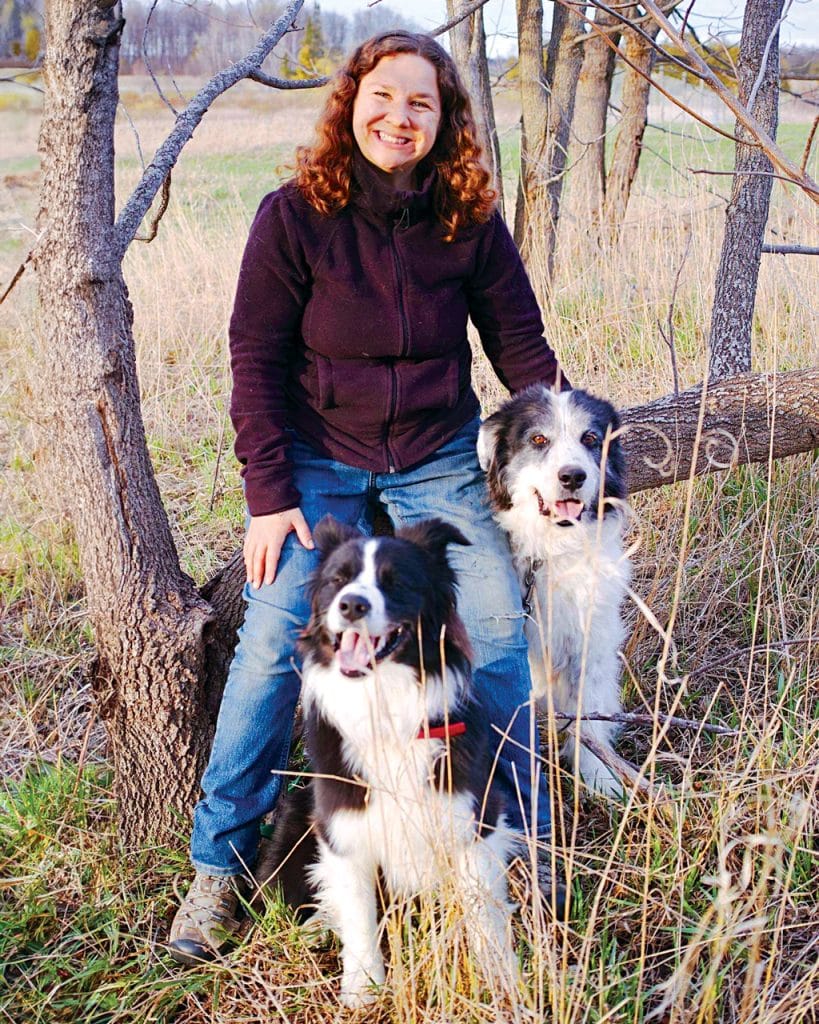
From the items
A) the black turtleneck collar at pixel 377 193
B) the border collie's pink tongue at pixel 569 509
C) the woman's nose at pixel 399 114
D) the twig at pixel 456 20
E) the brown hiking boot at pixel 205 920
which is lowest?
the brown hiking boot at pixel 205 920

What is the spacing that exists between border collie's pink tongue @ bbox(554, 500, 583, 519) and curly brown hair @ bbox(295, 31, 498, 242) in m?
0.91

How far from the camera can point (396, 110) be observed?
2.64 meters

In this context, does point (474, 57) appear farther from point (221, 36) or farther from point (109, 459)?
point (109, 459)

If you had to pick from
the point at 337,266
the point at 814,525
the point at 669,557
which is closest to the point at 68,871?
the point at 337,266

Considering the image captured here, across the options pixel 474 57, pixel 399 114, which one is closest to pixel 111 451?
pixel 399 114

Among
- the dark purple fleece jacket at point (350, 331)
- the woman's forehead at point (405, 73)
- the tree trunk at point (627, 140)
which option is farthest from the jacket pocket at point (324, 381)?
the tree trunk at point (627, 140)

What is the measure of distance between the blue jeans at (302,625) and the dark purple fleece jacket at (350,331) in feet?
0.31

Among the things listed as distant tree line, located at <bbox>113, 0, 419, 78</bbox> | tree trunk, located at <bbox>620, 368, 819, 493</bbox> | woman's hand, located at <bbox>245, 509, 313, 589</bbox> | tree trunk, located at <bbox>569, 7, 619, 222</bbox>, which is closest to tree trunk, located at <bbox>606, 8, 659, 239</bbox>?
tree trunk, located at <bbox>569, 7, 619, 222</bbox>

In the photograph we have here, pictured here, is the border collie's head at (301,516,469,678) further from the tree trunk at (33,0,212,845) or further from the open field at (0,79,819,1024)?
the tree trunk at (33,0,212,845)

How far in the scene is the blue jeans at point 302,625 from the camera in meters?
2.50

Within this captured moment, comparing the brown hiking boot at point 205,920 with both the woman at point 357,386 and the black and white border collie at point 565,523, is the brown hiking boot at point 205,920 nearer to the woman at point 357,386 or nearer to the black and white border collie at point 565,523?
the woman at point 357,386

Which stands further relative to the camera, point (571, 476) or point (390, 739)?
point (571, 476)

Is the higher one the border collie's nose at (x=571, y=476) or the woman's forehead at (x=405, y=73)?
the woman's forehead at (x=405, y=73)

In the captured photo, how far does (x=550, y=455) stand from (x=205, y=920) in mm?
1647
